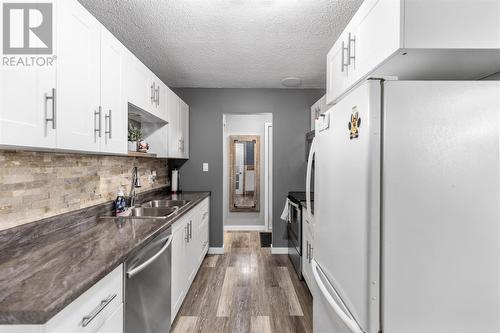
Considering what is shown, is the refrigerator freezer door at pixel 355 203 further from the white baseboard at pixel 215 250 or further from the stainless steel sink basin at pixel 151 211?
the white baseboard at pixel 215 250

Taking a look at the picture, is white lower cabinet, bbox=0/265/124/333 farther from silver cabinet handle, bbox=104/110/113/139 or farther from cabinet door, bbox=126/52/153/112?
cabinet door, bbox=126/52/153/112

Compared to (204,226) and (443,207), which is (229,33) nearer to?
(443,207)

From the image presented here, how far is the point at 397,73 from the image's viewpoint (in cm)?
119

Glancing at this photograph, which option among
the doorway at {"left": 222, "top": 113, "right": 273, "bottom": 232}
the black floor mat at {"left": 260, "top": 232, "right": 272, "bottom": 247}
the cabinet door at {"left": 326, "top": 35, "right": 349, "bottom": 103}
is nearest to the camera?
the cabinet door at {"left": 326, "top": 35, "right": 349, "bottom": 103}

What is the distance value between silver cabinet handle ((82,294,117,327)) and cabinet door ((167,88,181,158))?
2011 millimetres

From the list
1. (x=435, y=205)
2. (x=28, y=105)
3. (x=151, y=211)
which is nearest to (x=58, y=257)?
(x=28, y=105)

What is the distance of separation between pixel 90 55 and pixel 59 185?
815mm

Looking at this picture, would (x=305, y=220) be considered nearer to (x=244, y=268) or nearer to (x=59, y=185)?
(x=244, y=268)

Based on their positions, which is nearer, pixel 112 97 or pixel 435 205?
pixel 435 205

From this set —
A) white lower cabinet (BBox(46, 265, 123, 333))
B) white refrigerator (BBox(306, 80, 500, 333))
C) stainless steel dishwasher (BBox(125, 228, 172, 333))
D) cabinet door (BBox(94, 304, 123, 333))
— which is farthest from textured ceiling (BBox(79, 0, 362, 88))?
cabinet door (BBox(94, 304, 123, 333))

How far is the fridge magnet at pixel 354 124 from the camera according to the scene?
1047 mm

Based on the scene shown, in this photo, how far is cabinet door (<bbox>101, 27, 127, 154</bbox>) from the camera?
159 centimetres

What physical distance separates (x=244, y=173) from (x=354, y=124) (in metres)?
4.12

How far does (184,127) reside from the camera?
3586 mm
